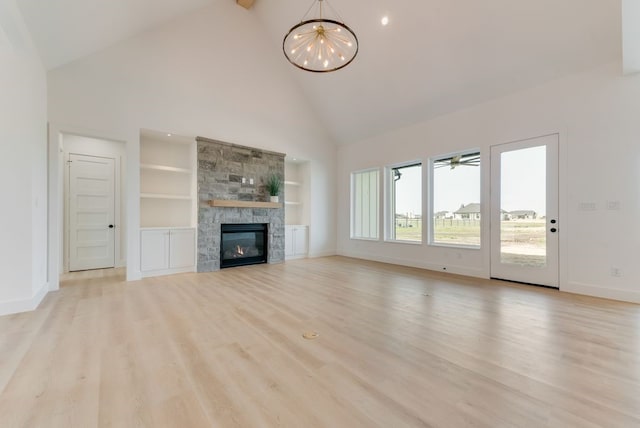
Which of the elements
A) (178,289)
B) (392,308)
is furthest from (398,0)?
(178,289)

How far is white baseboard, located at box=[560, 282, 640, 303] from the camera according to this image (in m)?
3.57

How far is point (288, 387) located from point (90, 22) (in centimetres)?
506

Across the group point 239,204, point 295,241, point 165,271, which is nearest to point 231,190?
point 239,204

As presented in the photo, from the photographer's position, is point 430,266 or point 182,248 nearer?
point 182,248

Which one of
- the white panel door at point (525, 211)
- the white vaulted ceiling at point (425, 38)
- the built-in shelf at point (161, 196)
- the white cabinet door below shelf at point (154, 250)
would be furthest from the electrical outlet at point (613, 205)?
the white cabinet door below shelf at point (154, 250)

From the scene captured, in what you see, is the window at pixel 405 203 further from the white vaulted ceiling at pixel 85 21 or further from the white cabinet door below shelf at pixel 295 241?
the white vaulted ceiling at pixel 85 21

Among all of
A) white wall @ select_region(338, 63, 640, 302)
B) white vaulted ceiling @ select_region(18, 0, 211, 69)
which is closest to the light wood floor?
white wall @ select_region(338, 63, 640, 302)

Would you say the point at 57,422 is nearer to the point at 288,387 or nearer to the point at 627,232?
the point at 288,387

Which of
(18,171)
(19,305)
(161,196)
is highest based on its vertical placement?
(18,171)

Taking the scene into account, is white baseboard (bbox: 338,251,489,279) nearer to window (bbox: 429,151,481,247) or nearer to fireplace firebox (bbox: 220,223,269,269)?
window (bbox: 429,151,481,247)

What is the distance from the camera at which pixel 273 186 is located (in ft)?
21.3

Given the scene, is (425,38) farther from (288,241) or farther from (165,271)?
(165,271)

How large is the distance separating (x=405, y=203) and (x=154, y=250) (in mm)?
5460

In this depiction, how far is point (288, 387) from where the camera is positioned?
1.76 meters
